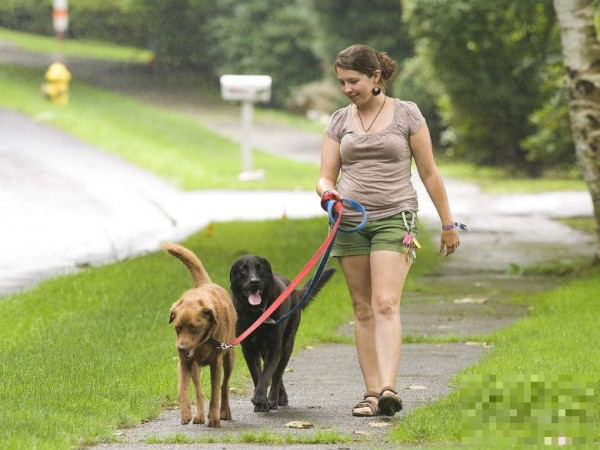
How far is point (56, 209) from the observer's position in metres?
22.9

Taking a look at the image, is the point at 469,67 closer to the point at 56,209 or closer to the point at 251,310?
the point at 56,209

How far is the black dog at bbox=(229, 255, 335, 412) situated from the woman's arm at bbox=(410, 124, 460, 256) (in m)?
1.04

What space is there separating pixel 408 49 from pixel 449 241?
110 ft

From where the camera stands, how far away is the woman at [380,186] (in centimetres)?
774

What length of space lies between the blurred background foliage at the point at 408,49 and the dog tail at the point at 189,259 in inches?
483

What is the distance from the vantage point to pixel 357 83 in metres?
7.70

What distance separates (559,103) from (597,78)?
11.0 m

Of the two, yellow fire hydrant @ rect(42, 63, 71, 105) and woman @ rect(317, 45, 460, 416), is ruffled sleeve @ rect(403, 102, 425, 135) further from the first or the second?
yellow fire hydrant @ rect(42, 63, 71, 105)

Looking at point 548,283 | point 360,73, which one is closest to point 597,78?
point 548,283

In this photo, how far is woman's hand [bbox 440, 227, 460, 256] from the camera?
7844mm

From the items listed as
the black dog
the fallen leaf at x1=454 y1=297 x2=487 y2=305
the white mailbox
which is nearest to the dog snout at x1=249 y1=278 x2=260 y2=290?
the black dog

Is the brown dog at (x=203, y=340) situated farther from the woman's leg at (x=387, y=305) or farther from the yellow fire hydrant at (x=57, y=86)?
the yellow fire hydrant at (x=57, y=86)

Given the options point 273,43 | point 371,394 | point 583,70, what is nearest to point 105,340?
point 371,394

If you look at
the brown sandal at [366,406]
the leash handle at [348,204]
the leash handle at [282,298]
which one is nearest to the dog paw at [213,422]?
the leash handle at [282,298]
